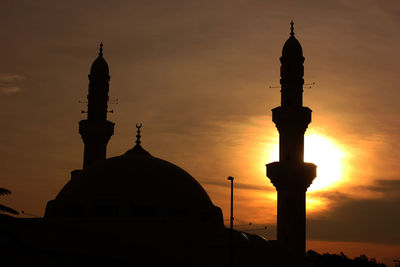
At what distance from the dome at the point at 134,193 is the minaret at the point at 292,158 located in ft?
16.2

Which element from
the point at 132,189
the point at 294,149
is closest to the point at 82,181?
the point at 132,189

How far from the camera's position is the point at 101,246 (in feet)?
120

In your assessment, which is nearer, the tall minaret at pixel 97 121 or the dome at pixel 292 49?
the dome at pixel 292 49

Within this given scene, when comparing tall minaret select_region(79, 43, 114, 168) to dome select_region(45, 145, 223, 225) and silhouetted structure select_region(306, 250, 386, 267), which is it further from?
silhouetted structure select_region(306, 250, 386, 267)

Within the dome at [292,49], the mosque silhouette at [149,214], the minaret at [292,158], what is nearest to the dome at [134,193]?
the mosque silhouette at [149,214]

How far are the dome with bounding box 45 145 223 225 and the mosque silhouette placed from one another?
0.06m

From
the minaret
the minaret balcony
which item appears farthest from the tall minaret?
the minaret balcony

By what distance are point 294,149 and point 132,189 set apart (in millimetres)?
12653

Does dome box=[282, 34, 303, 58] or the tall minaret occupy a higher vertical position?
dome box=[282, 34, 303, 58]

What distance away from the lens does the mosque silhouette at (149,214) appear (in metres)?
36.2

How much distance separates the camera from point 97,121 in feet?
184

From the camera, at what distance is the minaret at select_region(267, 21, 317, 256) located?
48.6 metres

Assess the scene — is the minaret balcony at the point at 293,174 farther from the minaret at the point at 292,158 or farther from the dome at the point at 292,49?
the dome at the point at 292,49

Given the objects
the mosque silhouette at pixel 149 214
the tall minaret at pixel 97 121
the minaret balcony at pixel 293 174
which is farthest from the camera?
the tall minaret at pixel 97 121
